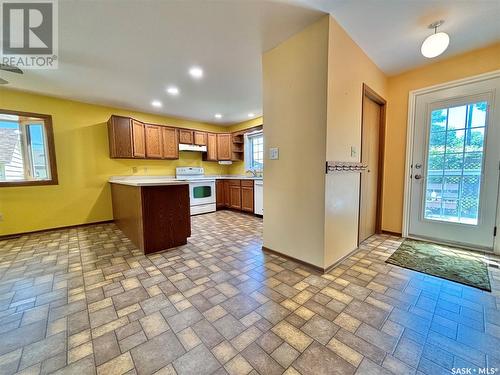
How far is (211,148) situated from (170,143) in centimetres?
111

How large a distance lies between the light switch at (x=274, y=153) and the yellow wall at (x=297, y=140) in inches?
1.7

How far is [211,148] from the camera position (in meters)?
5.50

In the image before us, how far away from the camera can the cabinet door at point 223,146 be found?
18.4 feet

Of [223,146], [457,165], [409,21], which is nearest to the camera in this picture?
[409,21]

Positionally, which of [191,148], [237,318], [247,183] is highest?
[191,148]

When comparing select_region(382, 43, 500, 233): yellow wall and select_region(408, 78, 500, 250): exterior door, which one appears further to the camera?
select_region(382, 43, 500, 233): yellow wall

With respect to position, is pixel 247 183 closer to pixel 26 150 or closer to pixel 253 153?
pixel 253 153

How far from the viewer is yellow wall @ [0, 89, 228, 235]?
3.30 metres

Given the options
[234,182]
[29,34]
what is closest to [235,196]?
[234,182]

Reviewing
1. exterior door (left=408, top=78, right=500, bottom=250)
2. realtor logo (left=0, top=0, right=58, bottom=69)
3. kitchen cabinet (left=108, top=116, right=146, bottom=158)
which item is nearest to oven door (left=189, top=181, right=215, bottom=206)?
kitchen cabinet (left=108, top=116, right=146, bottom=158)

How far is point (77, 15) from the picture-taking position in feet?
5.74

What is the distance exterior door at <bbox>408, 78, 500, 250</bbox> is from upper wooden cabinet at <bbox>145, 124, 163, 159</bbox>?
478 cm

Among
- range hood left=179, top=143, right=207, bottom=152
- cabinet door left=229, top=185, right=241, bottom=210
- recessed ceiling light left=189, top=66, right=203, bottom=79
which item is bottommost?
cabinet door left=229, top=185, right=241, bottom=210

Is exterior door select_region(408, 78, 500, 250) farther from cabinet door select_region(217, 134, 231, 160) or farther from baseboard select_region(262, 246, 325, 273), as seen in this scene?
cabinet door select_region(217, 134, 231, 160)
